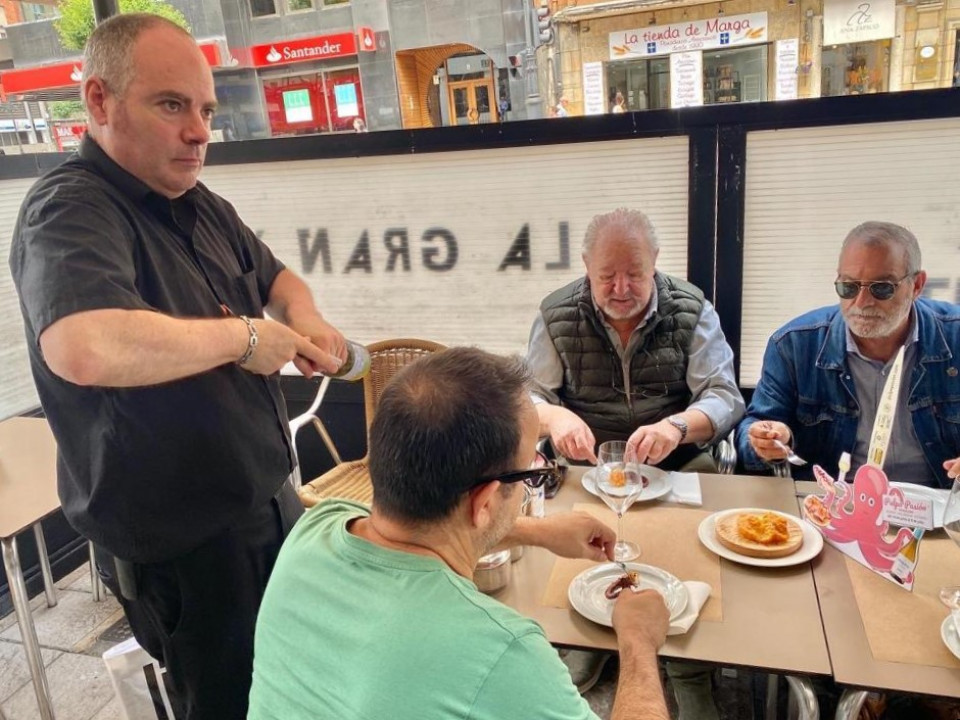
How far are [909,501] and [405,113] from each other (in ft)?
10.2

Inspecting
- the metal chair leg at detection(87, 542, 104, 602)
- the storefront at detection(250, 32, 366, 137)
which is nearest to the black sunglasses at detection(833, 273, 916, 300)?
the metal chair leg at detection(87, 542, 104, 602)

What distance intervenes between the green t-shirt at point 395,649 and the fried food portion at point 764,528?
2.43ft

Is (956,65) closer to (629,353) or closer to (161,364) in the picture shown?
(629,353)

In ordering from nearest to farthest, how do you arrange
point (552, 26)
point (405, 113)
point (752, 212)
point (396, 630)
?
1. point (396, 630)
2. point (752, 212)
3. point (405, 113)
4. point (552, 26)

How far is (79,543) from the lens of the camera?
126 inches

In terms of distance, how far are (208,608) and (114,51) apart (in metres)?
1.19

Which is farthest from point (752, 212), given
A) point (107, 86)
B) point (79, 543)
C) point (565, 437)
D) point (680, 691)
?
point (79, 543)

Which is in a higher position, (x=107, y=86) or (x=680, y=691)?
(x=107, y=86)

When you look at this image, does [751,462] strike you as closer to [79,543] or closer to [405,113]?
[405,113]

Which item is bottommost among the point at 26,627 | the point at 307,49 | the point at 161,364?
the point at 26,627

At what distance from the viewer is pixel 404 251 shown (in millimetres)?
3156

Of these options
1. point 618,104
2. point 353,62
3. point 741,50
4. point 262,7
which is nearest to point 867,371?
point 618,104

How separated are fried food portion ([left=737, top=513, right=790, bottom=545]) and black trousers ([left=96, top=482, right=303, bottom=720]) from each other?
1.07 m

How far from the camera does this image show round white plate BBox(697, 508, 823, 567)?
A: 1.38 metres
